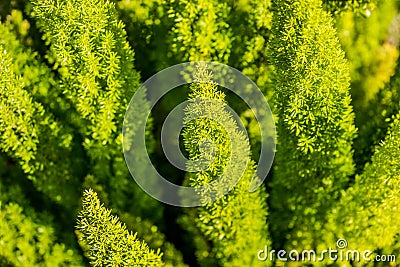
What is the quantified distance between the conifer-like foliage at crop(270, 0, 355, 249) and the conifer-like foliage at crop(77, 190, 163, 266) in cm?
27

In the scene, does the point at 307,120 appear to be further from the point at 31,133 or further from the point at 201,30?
the point at 31,133

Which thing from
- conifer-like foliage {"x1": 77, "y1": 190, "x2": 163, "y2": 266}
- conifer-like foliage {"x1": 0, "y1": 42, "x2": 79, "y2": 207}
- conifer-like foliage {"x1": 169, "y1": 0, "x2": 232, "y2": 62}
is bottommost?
conifer-like foliage {"x1": 77, "y1": 190, "x2": 163, "y2": 266}

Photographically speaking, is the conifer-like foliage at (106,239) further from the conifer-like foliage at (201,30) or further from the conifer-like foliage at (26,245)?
the conifer-like foliage at (201,30)

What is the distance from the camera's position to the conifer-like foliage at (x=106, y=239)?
856 mm

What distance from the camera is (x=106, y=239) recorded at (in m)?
0.87

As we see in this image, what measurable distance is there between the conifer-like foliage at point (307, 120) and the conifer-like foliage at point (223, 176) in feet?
0.19

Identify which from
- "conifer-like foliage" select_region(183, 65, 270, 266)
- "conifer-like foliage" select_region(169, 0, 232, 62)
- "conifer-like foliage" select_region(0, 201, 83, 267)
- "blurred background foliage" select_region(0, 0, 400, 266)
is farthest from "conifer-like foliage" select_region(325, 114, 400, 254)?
"conifer-like foliage" select_region(0, 201, 83, 267)

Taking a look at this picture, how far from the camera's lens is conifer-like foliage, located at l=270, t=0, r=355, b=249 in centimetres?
91

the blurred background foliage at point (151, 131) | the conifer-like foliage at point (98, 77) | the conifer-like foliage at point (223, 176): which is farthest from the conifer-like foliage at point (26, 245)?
the conifer-like foliage at point (223, 176)

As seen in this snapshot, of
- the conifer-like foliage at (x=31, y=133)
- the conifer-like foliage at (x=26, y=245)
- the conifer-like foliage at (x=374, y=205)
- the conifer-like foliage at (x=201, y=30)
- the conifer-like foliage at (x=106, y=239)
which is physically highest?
the conifer-like foliage at (x=201, y=30)

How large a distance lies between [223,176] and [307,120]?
0.15m

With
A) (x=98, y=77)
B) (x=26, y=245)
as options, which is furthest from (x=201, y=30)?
(x=26, y=245)

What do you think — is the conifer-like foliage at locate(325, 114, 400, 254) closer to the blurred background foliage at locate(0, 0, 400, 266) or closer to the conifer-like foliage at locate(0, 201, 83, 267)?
the blurred background foliage at locate(0, 0, 400, 266)

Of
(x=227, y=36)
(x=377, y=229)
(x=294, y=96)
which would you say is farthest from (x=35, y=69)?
(x=377, y=229)
